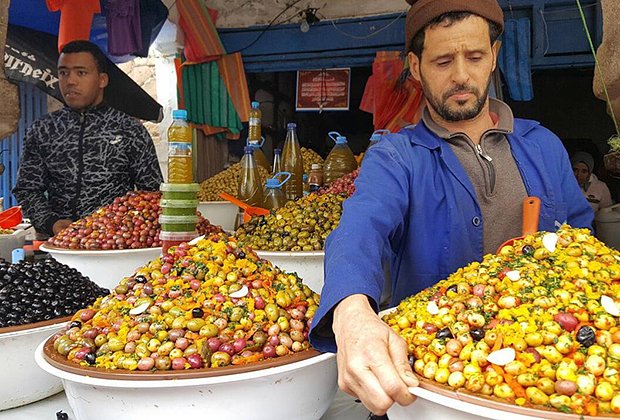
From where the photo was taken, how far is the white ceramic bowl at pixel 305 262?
82.7 inches

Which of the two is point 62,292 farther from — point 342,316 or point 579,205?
point 579,205

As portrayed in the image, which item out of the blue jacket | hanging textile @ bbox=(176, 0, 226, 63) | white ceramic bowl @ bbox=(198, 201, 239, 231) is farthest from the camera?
hanging textile @ bbox=(176, 0, 226, 63)

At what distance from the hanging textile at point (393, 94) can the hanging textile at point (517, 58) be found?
0.71 m

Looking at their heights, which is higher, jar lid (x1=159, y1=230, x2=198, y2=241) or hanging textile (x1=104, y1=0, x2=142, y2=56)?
hanging textile (x1=104, y1=0, x2=142, y2=56)

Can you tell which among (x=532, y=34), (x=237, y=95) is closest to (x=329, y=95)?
(x=237, y=95)

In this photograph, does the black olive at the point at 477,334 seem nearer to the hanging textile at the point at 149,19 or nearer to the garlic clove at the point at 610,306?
the garlic clove at the point at 610,306

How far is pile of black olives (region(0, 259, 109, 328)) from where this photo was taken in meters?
1.47

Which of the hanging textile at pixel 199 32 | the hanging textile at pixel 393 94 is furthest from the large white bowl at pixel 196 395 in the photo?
the hanging textile at pixel 199 32

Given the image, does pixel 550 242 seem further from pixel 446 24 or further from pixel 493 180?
pixel 446 24

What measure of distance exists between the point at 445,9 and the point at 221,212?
100 inches

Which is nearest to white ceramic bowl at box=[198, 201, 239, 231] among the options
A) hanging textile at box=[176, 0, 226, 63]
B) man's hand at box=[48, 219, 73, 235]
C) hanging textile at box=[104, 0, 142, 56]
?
man's hand at box=[48, 219, 73, 235]

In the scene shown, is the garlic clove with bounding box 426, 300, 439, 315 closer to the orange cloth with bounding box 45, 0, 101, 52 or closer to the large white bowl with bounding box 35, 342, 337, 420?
the large white bowl with bounding box 35, 342, 337, 420

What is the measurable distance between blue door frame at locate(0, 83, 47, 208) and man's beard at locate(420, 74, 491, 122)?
204 inches

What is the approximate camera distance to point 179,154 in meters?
1.78
